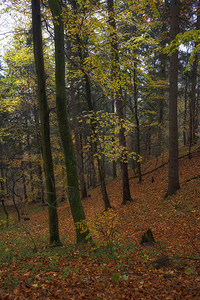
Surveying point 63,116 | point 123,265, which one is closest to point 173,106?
point 63,116

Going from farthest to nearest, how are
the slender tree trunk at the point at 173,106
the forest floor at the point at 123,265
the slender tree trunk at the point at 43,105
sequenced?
the slender tree trunk at the point at 173,106
the slender tree trunk at the point at 43,105
the forest floor at the point at 123,265

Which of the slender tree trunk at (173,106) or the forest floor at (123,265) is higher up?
the slender tree trunk at (173,106)

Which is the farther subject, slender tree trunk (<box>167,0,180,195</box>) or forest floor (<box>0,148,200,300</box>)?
slender tree trunk (<box>167,0,180,195</box>)

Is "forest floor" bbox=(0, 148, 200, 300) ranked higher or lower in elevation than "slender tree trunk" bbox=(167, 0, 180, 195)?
lower

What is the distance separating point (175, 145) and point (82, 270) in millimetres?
7771

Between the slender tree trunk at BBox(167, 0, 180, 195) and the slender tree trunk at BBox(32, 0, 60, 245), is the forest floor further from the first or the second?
the slender tree trunk at BBox(167, 0, 180, 195)

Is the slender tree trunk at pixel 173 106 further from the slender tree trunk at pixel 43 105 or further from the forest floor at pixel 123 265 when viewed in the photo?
the slender tree trunk at pixel 43 105

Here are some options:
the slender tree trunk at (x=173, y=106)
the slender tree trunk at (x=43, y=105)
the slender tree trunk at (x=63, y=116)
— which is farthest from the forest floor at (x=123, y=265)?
the slender tree trunk at (x=173, y=106)

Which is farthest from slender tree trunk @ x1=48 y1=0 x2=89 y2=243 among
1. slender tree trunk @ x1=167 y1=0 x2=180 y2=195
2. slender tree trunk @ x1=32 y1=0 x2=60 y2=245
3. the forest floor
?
slender tree trunk @ x1=167 y1=0 x2=180 y2=195

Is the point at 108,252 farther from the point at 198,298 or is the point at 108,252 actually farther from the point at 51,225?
the point at 198,298

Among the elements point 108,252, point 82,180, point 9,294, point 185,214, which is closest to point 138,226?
point 185,214

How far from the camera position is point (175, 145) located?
1017 cm

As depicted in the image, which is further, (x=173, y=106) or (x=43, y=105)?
(x=173, y=106)

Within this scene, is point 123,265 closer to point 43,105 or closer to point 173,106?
point 43,105
